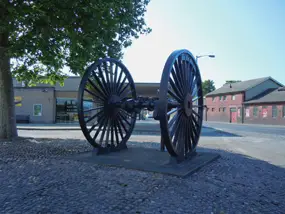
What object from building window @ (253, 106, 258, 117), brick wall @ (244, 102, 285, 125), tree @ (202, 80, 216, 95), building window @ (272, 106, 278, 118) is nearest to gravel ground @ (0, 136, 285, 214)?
brick wall @ (244, 102, 285, 125)

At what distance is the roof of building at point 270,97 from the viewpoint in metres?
37.2

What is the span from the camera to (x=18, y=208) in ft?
11.8

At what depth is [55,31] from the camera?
798 cm

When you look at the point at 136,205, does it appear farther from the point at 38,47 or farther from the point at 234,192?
the point at 38,47

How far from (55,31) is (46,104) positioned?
70.4 ft

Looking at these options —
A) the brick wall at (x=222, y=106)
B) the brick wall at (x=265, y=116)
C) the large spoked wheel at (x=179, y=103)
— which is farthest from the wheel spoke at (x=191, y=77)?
the brick wall at (x=222, y=106)

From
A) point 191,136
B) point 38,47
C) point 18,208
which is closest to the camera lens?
point 18,208

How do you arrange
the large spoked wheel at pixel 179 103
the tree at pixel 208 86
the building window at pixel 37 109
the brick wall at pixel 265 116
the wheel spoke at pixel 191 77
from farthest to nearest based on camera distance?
the tree at pixel 208 86, the brick wall at pixel 265 116, the building window at pixel 37 109, the wheel spoke at pixel 191 77, the large spoked wheel at pixel 179 103

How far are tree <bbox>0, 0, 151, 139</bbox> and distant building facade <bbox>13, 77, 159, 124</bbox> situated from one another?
1683 centimetres

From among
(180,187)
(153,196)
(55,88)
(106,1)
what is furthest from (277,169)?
(55,88)

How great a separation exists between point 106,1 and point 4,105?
5.60 meters

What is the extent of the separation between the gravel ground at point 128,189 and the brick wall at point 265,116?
33.3 metres

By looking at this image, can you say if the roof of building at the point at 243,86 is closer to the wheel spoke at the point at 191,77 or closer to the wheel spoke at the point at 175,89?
the wheel spoke at the point at 191,77

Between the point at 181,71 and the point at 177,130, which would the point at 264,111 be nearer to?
the point at 181,71
